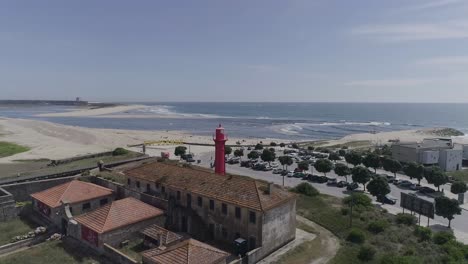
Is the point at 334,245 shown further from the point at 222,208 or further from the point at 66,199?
the point at 66,199

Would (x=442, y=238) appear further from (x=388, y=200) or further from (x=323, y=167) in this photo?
(x=323, y=167)

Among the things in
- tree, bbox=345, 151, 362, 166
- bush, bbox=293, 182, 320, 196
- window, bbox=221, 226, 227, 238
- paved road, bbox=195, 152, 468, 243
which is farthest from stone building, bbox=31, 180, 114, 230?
tree, bbox=345, 151, 362, 166

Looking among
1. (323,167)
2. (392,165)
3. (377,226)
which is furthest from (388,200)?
(392,165)

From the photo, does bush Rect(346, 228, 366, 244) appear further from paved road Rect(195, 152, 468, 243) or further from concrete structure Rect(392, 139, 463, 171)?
concrete structure Rect(392, 139, 463, 171)

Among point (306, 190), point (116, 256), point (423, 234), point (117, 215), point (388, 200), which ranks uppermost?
point (117, 215)

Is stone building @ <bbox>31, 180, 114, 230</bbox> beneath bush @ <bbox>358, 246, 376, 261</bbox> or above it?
above

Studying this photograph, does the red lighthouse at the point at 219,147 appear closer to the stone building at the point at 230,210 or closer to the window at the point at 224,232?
the stone building at the point at 230,210
